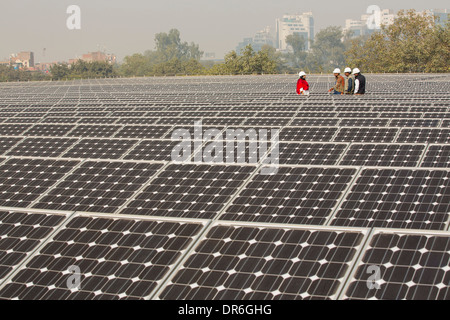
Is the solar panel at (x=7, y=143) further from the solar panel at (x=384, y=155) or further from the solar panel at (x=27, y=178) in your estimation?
the solar panel at (x=384, y=155)

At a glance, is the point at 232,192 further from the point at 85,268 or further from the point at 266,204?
the point at 85,268

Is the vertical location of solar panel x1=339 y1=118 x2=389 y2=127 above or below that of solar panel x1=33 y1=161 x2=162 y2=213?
above

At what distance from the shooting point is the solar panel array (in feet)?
28.4

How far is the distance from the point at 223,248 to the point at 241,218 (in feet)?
5.64

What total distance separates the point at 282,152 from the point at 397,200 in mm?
5253

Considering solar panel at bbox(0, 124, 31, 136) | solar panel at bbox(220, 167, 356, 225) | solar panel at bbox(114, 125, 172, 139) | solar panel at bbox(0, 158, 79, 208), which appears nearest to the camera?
solar panel at bbox(220, 167, 356, 225)

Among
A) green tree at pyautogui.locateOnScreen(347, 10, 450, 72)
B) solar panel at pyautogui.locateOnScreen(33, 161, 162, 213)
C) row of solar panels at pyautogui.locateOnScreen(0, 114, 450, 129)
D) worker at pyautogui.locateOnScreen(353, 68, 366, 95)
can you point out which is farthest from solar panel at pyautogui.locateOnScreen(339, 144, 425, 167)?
green tree at pyautogui.locateOnScreen(347, 10, 450, 72)

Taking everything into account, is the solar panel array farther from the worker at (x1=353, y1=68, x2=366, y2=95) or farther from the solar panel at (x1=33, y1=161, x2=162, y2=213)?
the worker at (x1=353, y1=68, x2=366, y2=95)

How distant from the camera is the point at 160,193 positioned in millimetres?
12781

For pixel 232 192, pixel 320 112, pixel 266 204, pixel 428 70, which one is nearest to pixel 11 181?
pixel 232 192

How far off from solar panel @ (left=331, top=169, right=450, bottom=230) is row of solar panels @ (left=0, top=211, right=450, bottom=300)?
6.20 ft

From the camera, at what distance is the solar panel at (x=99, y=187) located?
41.1 ft

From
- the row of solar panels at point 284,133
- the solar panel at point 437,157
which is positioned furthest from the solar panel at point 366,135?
the solar panel at point 437,157

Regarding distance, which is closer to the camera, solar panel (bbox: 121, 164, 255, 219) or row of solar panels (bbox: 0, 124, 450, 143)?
solar panel (bbox: 121, 164, 255, 219)
